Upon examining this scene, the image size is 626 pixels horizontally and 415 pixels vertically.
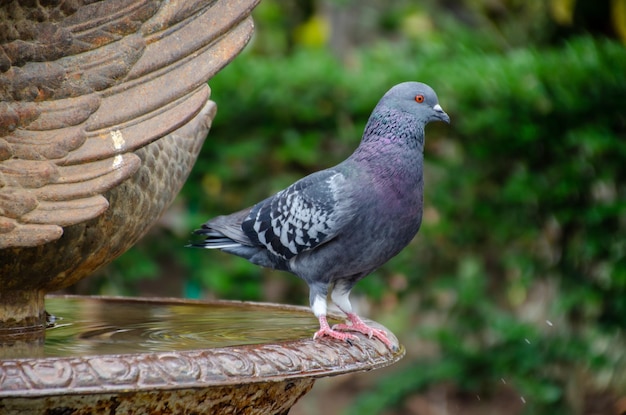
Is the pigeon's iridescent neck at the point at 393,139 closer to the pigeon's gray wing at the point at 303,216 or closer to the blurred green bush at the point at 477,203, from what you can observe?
the pigeon's gray wing at the point at 303,216

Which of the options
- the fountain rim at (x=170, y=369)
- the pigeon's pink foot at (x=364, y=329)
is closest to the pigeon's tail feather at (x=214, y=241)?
the pigeon's pink foot at (x=364, y=329)

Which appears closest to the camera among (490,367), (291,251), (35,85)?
(35,85)

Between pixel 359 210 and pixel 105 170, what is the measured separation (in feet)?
3.00

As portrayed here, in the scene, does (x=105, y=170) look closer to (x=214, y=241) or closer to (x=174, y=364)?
(x=174, y=364)

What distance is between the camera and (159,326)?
3.02m

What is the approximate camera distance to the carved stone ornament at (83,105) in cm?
247

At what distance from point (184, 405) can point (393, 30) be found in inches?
255

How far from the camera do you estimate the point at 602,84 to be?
16.5 ft

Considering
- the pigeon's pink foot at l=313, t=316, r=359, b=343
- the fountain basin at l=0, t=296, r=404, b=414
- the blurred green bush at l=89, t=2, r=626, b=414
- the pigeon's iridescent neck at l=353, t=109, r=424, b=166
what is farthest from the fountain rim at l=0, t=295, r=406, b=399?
the blurred green bush at l=89, t=2, r=626, b=414

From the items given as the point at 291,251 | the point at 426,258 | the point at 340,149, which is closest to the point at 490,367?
the point at 426,258

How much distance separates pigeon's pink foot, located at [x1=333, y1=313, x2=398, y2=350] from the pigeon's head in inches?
29.1

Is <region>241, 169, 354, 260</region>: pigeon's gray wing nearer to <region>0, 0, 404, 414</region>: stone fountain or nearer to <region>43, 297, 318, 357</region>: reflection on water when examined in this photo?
<region>43, 297, 318, 357</region>: reflection on water

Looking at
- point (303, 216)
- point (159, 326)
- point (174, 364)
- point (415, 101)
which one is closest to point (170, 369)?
point (174, 364)

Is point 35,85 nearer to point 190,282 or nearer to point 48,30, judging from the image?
point 48,30
